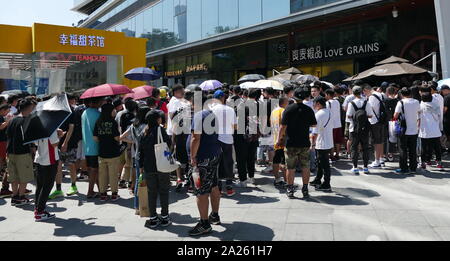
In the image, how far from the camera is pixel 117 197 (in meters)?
7.02

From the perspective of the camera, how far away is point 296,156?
6418mm

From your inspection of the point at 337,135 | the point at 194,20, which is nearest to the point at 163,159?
the point at 337,135

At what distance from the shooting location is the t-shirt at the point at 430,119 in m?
8.37

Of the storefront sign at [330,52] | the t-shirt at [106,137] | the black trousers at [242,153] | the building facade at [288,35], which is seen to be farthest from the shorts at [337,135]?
the storefront sign at [330,52]

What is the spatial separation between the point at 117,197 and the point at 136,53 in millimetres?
14455

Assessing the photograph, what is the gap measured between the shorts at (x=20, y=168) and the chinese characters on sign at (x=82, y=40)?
11.8m

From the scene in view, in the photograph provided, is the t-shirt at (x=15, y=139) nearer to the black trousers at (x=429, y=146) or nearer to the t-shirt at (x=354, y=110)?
the t-shirt at (x=354, y=110)

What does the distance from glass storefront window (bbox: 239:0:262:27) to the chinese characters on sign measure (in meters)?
7.18

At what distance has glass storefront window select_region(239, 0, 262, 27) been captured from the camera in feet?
61.2

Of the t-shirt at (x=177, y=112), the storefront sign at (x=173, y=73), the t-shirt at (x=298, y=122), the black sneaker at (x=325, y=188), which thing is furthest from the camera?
the storefront sign at (x=173, y=73)

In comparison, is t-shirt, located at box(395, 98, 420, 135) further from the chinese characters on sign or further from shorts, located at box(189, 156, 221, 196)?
the chinese characters on sign

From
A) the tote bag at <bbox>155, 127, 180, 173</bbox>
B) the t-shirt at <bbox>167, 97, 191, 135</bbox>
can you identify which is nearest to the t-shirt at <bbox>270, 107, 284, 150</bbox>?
the t-shirt at <bbox>167, 97, 191, 135</bbox>
